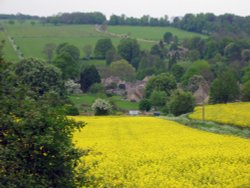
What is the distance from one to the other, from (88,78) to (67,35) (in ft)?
191

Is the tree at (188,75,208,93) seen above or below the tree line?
below

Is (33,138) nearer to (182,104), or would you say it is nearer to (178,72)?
(182,104)

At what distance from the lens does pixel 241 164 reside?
23.9 m

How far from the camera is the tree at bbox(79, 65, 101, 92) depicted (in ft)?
324

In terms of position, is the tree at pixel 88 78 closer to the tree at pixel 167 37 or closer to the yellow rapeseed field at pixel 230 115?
the yellow rapeseed field at pixel 230 115

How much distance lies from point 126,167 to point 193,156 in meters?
4.12

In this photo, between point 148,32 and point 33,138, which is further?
point 148,32

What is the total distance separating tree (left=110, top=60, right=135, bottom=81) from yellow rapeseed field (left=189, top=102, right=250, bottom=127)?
64.7 meters

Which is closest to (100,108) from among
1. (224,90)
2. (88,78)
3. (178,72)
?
(224,90)

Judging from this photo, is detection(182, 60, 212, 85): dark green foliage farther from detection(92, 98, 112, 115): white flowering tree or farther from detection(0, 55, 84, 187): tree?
detection(0, 55, 84, 187): tree

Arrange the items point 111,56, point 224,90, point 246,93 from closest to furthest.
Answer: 1. point 224,90
2. point 246,93
3. point 111,56

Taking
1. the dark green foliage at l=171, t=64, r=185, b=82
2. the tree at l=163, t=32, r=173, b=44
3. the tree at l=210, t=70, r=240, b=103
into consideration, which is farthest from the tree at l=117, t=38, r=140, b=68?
the tree at l=210, t=70, r=240, b=103

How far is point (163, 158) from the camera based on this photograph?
80.7ft

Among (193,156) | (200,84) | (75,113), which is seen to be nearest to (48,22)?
(200,84)
